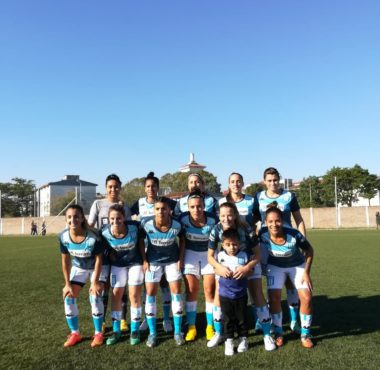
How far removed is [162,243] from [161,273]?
365 mm

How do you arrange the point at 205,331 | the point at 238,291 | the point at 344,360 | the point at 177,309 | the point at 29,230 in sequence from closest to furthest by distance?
the point at 344,360, the point at 238,291, the point at 177,309, the point at 205,331, the point at 29,230

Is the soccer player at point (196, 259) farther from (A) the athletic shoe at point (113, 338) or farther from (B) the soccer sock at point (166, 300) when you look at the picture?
(A) the athletic shoe at point (113, 338)

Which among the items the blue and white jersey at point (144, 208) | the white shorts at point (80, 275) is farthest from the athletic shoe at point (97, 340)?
the blue and white jersey at point (144, 208)

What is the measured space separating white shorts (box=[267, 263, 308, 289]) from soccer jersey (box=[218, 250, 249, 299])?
40 centimetres

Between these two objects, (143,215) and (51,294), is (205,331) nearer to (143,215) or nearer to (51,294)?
(143,215)

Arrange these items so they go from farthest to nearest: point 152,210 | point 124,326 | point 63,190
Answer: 1. point 63,190
2. point 152,210
3. point 124,326

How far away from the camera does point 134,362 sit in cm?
383

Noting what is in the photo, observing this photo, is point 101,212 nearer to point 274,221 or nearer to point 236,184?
point 236,184

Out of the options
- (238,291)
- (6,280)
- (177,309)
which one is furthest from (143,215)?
(6,280)

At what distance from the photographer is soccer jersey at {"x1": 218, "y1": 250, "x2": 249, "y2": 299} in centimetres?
417

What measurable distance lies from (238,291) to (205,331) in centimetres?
101

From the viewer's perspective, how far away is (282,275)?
4.46 meters

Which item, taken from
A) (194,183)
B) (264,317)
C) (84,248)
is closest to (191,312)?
(264,317)

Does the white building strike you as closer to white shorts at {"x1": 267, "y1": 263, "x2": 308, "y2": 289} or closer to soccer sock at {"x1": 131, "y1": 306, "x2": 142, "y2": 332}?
soccer sock at {"x1": 131, "y1": 306, "x2": 142, "y2": 332}
